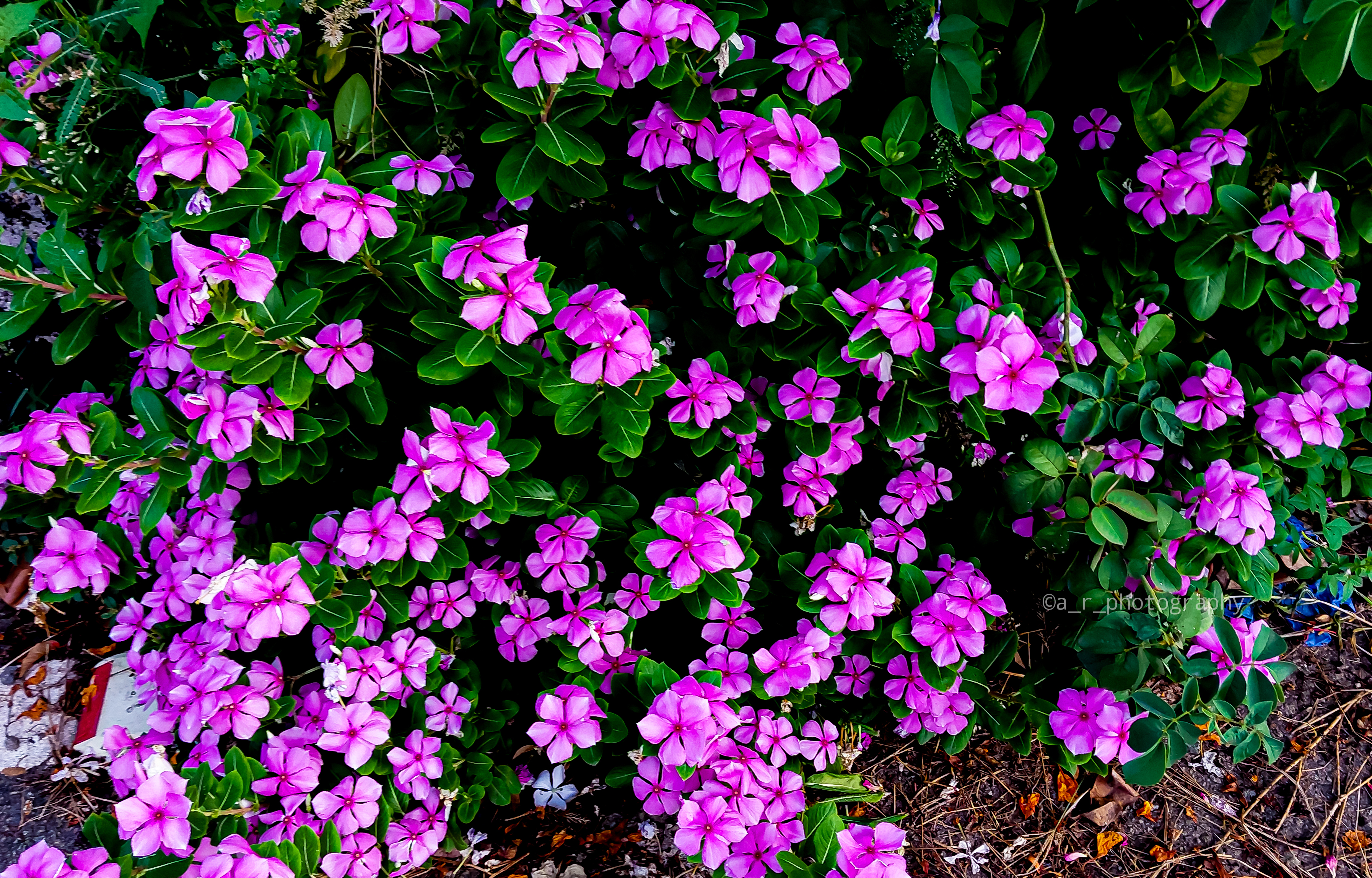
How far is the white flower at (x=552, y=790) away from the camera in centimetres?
194

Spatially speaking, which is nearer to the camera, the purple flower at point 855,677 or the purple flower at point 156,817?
the purple flower at point 156,817

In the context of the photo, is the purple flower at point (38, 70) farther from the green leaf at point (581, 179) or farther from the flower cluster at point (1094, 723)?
the flower cluster at point (1094, 723)

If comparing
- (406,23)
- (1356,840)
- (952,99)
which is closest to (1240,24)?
(952,99)

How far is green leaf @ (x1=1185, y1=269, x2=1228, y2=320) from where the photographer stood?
154cm

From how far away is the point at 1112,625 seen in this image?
1.50 metres

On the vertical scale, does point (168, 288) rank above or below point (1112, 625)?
above

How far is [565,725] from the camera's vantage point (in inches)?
60.4

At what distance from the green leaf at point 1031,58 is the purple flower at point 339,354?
117 centimetres

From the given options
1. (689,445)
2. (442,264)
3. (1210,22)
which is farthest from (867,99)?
(442,264)

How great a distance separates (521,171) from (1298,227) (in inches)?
49.1

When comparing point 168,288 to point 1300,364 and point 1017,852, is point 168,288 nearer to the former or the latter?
point 1300,364

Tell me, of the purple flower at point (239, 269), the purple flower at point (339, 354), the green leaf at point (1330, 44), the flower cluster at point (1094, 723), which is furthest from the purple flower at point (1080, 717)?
the purple flower at point (239, 269)

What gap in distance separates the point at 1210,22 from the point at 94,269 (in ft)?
5.68

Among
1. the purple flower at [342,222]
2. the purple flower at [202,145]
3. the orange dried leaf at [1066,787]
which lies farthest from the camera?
the orange dried leaf at [1066,787]
